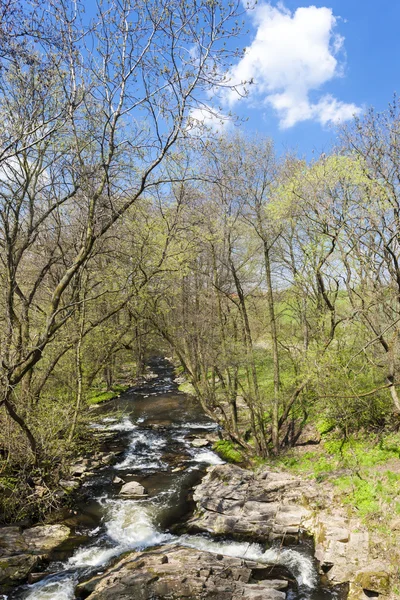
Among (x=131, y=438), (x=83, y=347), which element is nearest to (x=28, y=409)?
(x=83, y=347)

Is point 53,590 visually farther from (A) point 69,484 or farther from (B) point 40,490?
(A) point 69,484

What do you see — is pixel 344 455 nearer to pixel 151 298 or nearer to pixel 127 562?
pixel 127 562

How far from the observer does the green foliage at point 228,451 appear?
47.6 ft

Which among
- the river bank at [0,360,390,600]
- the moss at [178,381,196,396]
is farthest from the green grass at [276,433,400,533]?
the moss at [178,381,196,396]

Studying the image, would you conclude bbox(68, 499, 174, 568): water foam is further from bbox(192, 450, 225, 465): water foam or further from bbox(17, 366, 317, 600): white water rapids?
bbox(192, 450, 225, 465): water foam

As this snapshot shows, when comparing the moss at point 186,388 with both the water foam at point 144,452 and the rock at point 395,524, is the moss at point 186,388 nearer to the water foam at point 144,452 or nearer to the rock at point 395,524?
the water foam at point 144,452

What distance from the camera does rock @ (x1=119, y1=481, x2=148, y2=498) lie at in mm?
12016

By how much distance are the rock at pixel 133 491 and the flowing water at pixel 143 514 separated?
23 centimetres

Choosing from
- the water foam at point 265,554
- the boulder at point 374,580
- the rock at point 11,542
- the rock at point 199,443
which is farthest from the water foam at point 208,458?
the boulder at point 374,580

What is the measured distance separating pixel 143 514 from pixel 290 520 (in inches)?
164

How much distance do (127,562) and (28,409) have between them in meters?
4.71

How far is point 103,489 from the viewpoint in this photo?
12.5m

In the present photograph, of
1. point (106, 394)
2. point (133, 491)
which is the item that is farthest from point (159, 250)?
point (106, 394)

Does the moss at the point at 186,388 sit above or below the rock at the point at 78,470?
above
